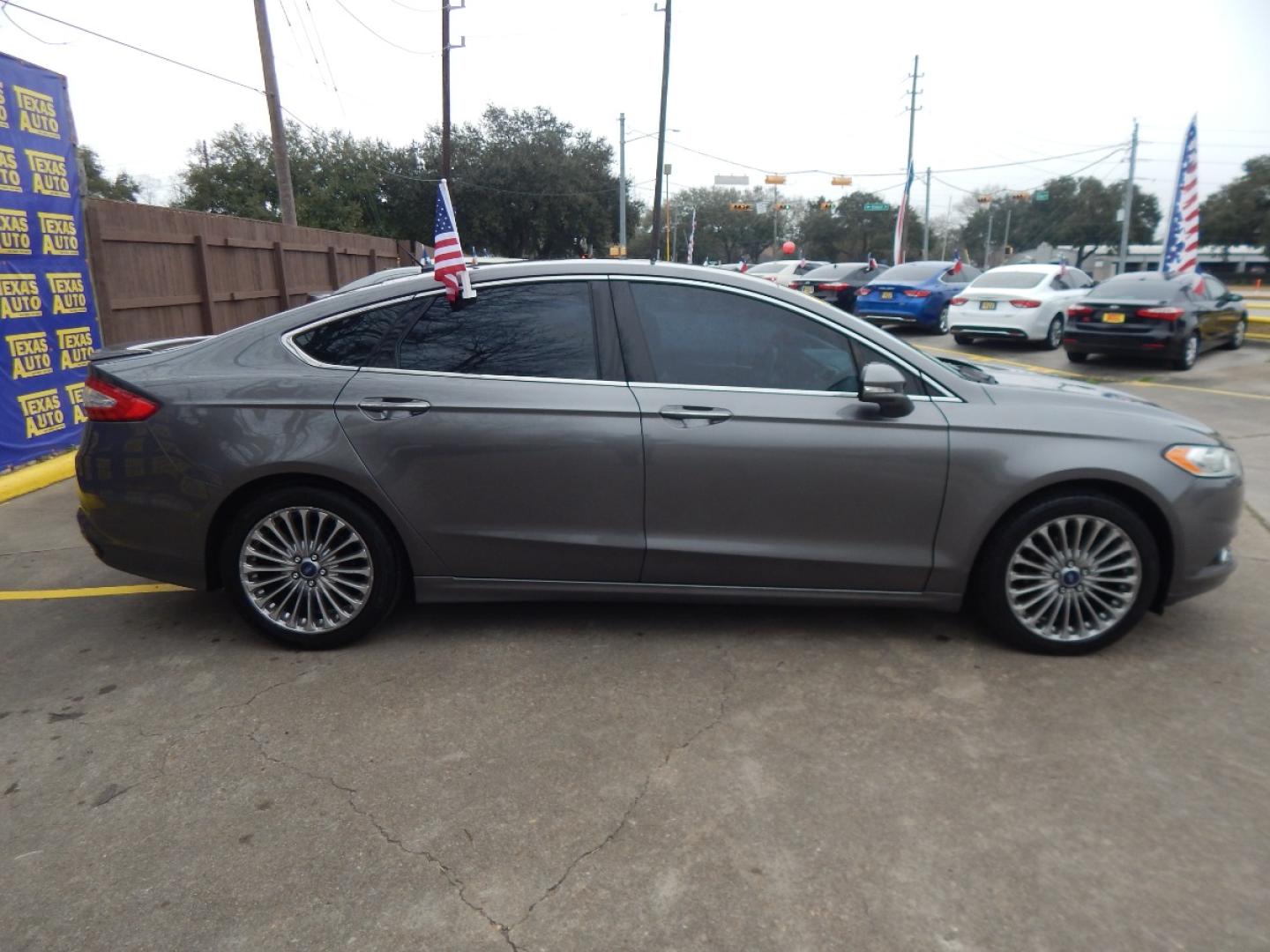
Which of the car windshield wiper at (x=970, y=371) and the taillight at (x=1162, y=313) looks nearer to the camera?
the car windshield wiper at (x=970, y=371)

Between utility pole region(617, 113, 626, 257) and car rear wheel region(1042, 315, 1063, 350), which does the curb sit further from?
utility pole region(617, 113, 626, 257)

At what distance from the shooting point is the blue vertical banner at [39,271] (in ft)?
23.3

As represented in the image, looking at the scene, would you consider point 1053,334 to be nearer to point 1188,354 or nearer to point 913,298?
point 913,298

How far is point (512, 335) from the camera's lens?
391 centimetres

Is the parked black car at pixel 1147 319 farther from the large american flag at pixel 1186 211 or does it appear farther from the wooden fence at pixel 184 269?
the wooden fence at pixel 184 269

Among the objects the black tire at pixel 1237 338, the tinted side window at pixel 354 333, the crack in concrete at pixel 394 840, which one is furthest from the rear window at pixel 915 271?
the crack in concrete at pixel 394 840

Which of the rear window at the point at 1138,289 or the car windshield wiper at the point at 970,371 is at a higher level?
the rear window at the point at 1138,289

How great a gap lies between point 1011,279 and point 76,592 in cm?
1613

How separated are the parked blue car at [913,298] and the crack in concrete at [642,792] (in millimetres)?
15656

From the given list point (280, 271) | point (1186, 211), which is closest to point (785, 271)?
point (1186, 211)

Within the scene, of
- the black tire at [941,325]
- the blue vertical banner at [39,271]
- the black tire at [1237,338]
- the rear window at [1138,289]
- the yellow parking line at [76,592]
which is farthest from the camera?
the black tire at [941,325]

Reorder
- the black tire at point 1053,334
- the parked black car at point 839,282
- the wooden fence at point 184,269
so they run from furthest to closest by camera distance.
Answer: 1. the parked black car at point 839,282
2. the black tire at point 1053,334
3. the wooden fence at point 184,269

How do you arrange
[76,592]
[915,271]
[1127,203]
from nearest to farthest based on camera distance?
[76,592] → [915,271] → [1127,203]

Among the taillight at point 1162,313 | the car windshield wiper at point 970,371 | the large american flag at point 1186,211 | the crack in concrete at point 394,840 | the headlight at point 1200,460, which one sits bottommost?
the crack in concrete at point 394,840
